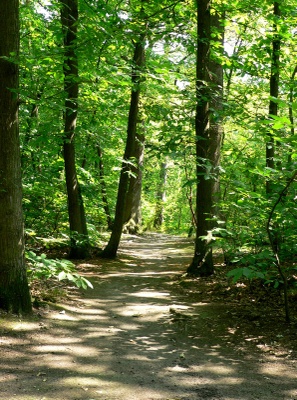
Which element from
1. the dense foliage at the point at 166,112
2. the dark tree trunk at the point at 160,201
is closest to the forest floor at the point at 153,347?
the dense foliage at the point at 166,112

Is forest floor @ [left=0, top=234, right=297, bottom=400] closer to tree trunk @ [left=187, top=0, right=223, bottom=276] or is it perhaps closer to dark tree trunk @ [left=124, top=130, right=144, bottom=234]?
tree trunk @ [left=187, top=0, right=223, bottom=276]

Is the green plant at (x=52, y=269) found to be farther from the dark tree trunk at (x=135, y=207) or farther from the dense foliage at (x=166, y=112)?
the dark tree trunk at (x=135, y=207)

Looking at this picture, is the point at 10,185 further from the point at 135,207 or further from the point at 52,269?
the point at 135,207

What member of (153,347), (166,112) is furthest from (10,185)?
(166,112)

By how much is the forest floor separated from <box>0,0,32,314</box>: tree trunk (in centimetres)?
38

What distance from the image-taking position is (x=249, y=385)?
3900 mm

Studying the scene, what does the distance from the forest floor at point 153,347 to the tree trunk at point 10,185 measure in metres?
0.38

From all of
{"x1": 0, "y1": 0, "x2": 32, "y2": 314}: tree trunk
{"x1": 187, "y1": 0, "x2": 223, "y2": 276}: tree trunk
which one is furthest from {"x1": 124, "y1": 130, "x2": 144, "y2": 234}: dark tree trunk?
{"x1": 0, "y1": 0, "x2": 32, "y2": 314}: tree trunk

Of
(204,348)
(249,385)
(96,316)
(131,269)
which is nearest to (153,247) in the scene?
(131,269)

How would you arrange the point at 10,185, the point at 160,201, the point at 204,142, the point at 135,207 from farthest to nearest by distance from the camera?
1. the point at 160,201
2. the point at 135,207
3. the point at 204,142
4. the point at 10,185

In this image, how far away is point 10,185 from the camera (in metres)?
5.30

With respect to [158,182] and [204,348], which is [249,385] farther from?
[158,182]

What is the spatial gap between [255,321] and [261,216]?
1.66 metres

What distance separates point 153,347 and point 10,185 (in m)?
2.89
